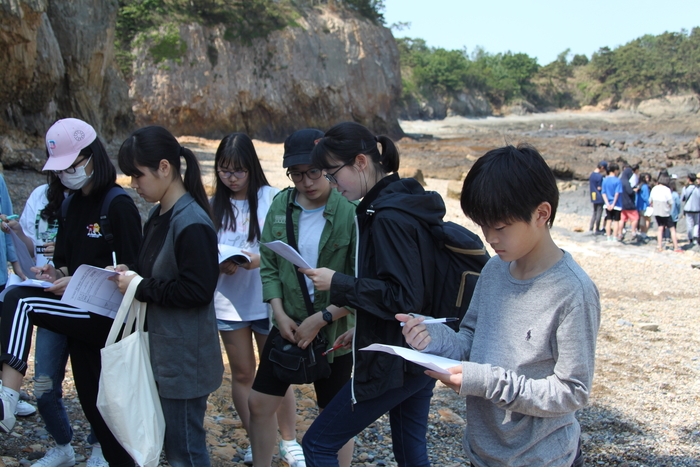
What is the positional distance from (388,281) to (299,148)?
41.9 inches

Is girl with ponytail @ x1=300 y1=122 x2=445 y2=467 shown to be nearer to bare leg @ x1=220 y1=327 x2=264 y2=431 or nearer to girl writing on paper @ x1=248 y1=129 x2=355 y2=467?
girl writing on paper @ x1=248 y1=129 x2=355 y2=467

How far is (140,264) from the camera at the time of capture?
261 centimetres

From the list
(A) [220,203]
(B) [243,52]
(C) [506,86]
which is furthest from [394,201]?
(C) [506,86]

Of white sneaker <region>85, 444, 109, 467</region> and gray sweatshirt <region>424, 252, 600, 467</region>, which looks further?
white sneaker <region>85, 444, 109, 467</region>

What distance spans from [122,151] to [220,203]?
1059 millimetres

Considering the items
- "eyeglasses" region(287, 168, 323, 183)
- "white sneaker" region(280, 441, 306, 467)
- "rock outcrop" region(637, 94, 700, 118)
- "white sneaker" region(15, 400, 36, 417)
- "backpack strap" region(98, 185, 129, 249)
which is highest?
"rock outcrop" region(637, 94, 700, 118)

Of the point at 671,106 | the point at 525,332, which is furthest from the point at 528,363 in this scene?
the point at 671,106

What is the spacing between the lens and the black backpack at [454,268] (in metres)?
2.22

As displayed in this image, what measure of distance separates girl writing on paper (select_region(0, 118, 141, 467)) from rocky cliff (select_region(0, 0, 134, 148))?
948cm

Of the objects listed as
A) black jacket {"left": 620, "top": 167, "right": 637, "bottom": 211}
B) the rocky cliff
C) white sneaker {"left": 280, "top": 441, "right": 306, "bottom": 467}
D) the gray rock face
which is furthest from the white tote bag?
the gray rock face

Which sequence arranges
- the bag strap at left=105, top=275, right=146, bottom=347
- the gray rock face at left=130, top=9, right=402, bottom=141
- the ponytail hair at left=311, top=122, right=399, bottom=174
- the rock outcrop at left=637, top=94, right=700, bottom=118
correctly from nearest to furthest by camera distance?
the bag strap at left=105, top=275, right=146, bottom=347
the ponytail hair at left=311, top=122, right=399, bottom=174
the gray rock face at left=130, top=9, right=402, bottom=141
the rock outcrop at left=637, top=94, right=700, bottom=118

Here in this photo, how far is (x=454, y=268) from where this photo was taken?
7.41 ft

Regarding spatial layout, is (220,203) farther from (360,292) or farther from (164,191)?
(360,292)

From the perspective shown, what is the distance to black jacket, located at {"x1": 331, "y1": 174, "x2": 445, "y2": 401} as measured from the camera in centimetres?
217
